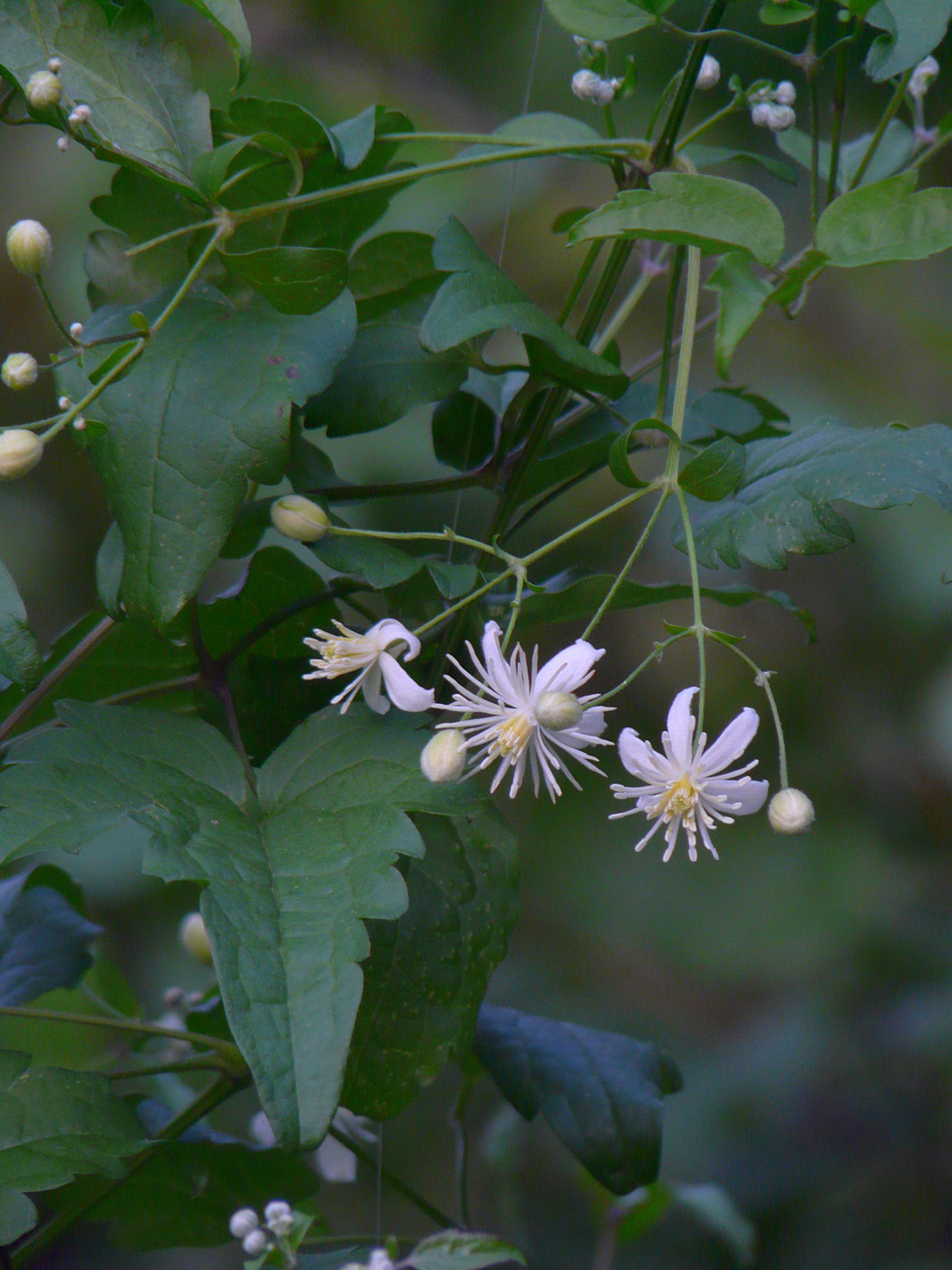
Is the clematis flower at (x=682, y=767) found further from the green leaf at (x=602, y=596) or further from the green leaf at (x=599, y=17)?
the green leaf at (x=599, y=17)

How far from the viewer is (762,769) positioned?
129cm

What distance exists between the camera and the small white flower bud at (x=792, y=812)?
0.48 meters

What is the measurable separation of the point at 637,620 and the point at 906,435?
3.05 ft

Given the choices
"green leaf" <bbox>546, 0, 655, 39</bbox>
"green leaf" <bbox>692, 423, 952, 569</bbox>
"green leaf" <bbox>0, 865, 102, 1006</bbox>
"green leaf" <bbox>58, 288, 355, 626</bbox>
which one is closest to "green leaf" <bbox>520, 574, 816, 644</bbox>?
"green leaf" <bbox>692, 423, 952, 569</bbox>

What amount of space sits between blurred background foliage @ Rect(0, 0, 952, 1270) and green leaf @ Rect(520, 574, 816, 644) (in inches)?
27.9

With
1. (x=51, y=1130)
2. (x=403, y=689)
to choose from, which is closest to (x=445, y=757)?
(x=403, y=689)

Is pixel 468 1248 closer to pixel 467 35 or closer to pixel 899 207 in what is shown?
pixel 899 207

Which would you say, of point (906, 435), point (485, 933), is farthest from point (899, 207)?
point (485, 933)

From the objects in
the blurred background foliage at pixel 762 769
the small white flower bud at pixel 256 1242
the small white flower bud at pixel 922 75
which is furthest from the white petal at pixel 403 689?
the blurred background foliage at pixel 762 769

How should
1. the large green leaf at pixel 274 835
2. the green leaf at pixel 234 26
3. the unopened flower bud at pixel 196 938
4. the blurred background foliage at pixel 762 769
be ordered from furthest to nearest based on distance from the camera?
the blurred background foliage at pixel 762 769 → the unopened flower bud at pixel 196 938 → the green leaf at pixel 234 26 → the large green leaf at pixel 274 835

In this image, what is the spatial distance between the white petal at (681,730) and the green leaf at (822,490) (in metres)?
0.07

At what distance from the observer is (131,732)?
511mm

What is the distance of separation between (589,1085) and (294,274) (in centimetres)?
49

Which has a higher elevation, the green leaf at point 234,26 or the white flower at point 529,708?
the green leaf at point 234,26
